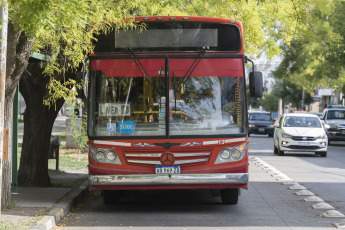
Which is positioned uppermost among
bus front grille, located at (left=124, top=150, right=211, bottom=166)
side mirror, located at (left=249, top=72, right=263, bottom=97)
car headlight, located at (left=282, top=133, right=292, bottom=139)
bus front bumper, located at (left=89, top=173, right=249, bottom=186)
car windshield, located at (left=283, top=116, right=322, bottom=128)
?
side mirror, located at (left=249, top=72, right=263, bottom=97)

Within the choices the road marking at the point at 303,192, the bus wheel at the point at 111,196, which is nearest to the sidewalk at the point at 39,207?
the bus wheel at the point at 111,196

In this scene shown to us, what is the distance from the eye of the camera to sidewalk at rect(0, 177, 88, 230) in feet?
29.7

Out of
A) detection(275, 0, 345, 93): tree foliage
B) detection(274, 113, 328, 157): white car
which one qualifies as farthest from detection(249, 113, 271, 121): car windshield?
detection(274, 113, 328, 157): white car

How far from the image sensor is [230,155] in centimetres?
1079

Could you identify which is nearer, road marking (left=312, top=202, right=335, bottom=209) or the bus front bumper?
the bus front bumper

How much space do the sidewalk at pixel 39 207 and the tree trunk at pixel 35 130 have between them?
2.89 feet

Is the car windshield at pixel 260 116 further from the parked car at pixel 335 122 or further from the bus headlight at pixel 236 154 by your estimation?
the bus headlight at pixel 236 154

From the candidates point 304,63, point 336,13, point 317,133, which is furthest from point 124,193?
point 304,63

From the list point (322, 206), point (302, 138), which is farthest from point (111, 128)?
point (302, 138)

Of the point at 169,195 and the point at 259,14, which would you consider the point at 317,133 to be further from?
the point at 169,195

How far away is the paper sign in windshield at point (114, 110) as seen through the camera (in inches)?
427

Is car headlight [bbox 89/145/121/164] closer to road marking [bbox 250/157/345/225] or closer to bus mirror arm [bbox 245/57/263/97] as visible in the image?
bus mirror arm [bbox 245/57/263/97]

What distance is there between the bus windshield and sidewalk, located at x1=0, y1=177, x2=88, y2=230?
1.35m

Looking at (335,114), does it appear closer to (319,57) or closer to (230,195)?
(319,57)
